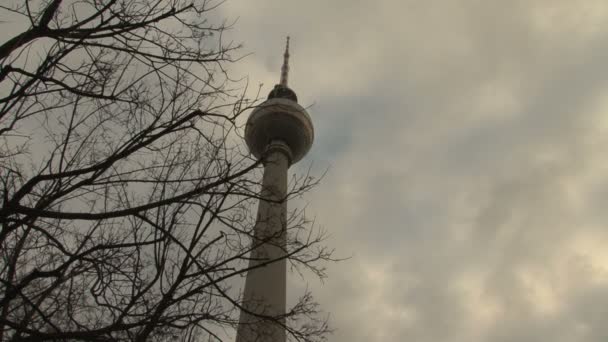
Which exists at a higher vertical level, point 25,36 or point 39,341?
point 25,36

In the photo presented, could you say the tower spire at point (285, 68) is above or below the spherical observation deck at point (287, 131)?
above

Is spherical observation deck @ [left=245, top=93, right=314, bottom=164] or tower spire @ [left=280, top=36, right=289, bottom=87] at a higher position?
tower spire @ [left=280, top=36, right=289, bottom=87]

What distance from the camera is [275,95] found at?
41406mm

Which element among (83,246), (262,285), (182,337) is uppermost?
(262,285)

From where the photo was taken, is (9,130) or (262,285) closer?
(9,130)

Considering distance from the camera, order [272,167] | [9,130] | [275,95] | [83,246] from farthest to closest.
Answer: [275,95] → [272,167] → [83,246] → [9,130]

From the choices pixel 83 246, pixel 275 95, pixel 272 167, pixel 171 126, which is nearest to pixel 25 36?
pixel 171 126

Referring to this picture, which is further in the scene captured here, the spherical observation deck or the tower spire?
the tower spire

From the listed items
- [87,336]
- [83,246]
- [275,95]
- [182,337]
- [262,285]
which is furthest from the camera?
[275,95]

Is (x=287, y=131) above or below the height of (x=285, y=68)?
below

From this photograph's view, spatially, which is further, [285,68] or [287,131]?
[285,68]

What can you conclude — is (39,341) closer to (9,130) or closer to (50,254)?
(9,130)

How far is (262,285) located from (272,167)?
7.96m

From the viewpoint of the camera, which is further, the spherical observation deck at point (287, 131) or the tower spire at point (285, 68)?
the tower spire at point (285, 68)
